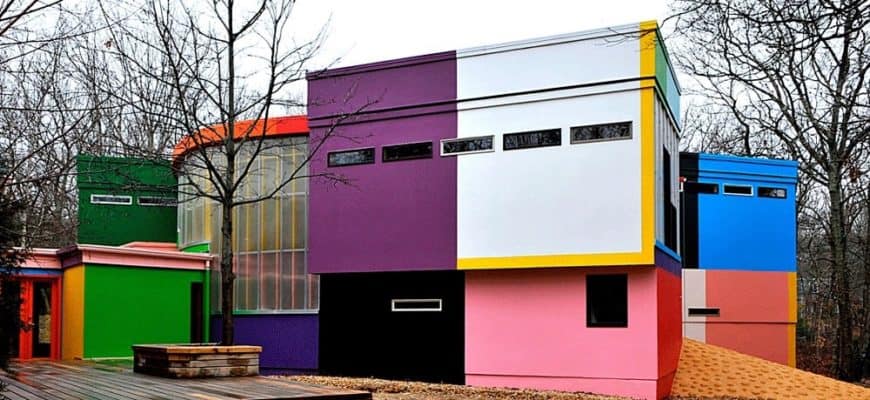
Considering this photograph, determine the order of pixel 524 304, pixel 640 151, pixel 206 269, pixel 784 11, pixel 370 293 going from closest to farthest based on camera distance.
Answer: pixel 784 11 < pixel 640 151 < pixel 524 304 < pixel 370 293 < pixel 206 269

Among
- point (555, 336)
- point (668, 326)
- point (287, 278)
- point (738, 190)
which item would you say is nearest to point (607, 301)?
point (555, 336)

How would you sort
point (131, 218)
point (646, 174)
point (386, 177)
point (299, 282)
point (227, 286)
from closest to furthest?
point (227, 286)
point (646, 174)
point (386, 177)
point (299, 282)
point (131, 218)

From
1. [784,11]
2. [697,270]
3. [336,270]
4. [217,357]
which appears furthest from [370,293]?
[784,11]

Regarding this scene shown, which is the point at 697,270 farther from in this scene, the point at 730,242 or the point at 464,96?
the point at 464,96

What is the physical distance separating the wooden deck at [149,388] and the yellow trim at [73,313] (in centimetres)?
549

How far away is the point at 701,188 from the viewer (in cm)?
2284

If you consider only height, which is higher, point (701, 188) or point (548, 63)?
point (548, 63)

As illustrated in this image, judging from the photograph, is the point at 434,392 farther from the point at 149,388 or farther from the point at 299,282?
the point at 299,282

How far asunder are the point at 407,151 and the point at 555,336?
13.9 ft

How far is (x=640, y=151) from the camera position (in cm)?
1531

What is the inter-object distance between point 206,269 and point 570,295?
9.66 metres

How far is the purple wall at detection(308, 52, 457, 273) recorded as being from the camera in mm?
16953

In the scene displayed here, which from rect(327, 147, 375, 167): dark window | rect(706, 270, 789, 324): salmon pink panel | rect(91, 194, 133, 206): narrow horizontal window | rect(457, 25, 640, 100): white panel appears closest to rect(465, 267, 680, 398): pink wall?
rect(327, 147, 375, 167): dark window

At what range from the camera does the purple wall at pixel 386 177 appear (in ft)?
55.6
